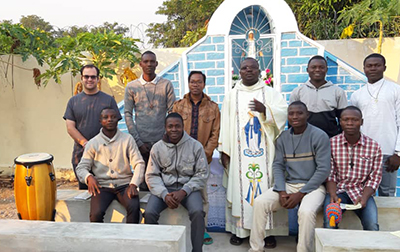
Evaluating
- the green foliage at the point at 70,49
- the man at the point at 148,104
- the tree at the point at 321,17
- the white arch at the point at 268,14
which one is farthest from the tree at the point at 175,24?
the man at the point at 148,104

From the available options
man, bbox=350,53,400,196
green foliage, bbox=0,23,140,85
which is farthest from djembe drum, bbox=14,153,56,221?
man, bbox=350,53,400,196

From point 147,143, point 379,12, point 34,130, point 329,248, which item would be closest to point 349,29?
point 379,12

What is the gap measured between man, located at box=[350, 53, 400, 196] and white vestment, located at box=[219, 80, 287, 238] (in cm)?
88

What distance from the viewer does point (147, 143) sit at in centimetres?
412

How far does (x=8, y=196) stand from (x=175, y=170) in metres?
4.82

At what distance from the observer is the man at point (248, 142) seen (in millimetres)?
3666

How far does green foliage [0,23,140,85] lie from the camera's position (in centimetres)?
646

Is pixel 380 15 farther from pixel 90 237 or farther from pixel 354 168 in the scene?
pixel 90 237

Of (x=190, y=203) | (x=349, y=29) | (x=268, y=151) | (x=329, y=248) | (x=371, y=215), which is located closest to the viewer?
(x=329, y=248)

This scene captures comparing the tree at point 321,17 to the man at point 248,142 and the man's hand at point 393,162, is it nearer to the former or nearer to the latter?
the man's hand at point 393,162

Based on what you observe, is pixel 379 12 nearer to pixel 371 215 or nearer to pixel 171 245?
pixel 371 215

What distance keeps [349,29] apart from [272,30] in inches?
111

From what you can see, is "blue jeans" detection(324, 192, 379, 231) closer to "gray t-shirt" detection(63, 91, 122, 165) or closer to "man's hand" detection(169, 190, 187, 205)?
"man's hand" detection(169, 190, 187, 205)

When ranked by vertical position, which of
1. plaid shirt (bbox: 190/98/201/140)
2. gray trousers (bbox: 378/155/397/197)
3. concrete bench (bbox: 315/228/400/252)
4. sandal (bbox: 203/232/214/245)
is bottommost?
sandal (bbox: 203/232/214/245)
